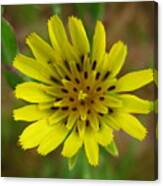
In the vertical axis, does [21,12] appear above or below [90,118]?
above

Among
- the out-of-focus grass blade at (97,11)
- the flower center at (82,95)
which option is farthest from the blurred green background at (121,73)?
the flower center at (82,95)

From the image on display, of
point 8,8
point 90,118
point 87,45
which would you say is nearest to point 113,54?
point 87,45

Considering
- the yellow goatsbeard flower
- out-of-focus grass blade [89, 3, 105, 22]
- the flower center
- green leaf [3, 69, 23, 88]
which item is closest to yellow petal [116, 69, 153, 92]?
the yellow goatsbeard flower

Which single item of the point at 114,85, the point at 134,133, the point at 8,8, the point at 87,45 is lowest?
the point at 134,133

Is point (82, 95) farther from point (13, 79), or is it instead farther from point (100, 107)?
point (13, 79)

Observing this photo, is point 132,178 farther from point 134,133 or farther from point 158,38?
point 158,38

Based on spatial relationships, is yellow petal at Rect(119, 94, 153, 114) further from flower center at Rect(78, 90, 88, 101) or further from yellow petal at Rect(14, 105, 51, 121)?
yellow petal at Rect(14, 105, 51, 121)

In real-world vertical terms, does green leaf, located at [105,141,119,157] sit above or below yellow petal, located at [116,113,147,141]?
below
